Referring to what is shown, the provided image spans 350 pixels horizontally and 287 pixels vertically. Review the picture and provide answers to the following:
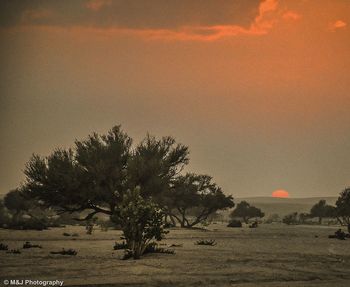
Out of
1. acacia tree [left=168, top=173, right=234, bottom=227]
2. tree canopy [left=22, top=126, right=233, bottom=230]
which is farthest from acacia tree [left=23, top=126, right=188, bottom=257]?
acacia tree [left=168, top=173, right=234, bottom=227]

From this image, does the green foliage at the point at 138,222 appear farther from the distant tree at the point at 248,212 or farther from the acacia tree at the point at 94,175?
the distant tree at the point at 248,212

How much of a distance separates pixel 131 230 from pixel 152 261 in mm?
2178

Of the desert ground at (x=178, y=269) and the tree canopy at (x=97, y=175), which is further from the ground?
the tree canopy at (x=97, y=175)

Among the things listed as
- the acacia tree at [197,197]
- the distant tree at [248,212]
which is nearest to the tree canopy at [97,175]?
the acacia tree at [197,197]

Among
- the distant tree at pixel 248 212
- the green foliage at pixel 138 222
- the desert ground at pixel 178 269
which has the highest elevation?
the distant tree at pixel 248 212

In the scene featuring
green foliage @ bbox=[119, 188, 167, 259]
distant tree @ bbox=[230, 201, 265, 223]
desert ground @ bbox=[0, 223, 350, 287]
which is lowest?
desert ground @ bbox=[0, 223, 350, 287]

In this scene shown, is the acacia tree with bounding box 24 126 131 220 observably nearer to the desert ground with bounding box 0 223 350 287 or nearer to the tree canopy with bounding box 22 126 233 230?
the tree canopy with bounding box 22 126 233 230

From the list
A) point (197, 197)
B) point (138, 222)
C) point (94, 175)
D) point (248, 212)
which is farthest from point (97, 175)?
point (248, 212)

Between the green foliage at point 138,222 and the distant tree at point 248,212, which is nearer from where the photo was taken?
the green foliage at point 138,222

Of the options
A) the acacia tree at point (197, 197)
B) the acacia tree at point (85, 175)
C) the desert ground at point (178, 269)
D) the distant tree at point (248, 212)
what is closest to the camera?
the desert ground at point (178, 269)

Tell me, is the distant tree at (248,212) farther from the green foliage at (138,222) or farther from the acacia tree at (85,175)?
the green foliage at (138,222)

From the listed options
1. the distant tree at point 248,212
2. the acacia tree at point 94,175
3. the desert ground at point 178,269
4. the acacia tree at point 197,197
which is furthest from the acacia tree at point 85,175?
the distant tree at point 248,212

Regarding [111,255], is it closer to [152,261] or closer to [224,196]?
[152,261]

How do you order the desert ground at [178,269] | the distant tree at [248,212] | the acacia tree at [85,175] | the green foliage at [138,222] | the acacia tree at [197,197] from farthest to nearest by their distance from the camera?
the distant tree at [248,212], the acacia tree at [197,197], the acacia tree at [85,175], the green foliage at [138,222], the desert ground at [178,269]
